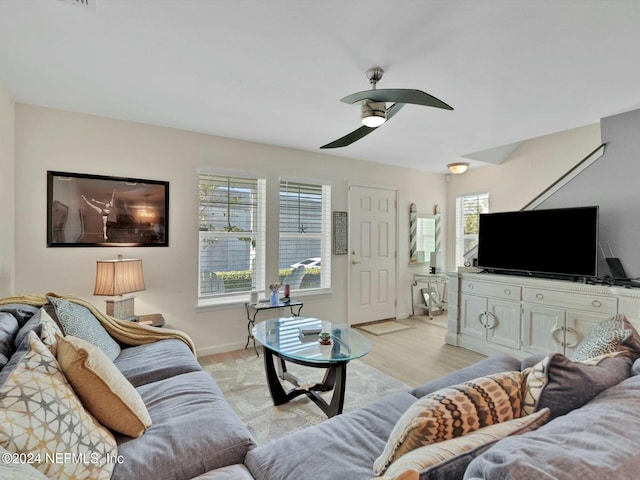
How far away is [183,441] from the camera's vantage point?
1241 mm

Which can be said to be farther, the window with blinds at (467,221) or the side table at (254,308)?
the window with blinds at (467,221)

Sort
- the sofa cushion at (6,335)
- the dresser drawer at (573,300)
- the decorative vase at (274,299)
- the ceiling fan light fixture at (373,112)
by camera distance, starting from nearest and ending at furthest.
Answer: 1. the sofa cushion at (6,335)
2. the ceiling fan light fixture at (373,112)
3. the dresser drawer at (573,300)
4. the decorative vase at (274,299)

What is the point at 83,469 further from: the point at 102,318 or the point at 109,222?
the point at 109,222

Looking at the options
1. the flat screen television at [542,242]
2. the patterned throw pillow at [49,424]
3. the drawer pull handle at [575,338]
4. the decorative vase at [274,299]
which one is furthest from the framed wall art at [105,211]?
the drawer pull handle at [575,338]

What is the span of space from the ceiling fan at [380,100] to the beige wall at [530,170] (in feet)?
10.6

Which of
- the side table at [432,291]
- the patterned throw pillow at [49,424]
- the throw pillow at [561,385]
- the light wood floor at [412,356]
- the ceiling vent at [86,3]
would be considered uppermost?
the ceiling vent at [86,3]

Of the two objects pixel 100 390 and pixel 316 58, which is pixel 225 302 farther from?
pixel 316 58

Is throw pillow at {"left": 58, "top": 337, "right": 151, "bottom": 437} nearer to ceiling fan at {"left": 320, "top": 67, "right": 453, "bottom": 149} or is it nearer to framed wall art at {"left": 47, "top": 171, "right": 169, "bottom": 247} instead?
ceiling fan at {"left": 320, "top": 67, "right": 453, "bottom": 149}

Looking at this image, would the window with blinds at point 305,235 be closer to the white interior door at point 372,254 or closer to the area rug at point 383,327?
the white interior door at point 372,254

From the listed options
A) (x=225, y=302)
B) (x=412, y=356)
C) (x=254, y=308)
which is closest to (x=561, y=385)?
(x=412, y=356)

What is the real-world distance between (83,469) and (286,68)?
7.48 feet

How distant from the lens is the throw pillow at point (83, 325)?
1894 mm

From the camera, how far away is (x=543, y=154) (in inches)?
170

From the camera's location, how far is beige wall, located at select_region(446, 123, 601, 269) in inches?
155
